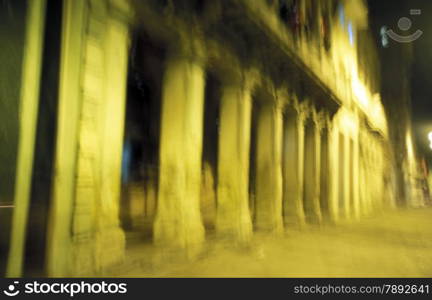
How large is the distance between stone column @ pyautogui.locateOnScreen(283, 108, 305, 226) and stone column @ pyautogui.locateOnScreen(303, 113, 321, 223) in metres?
1.15

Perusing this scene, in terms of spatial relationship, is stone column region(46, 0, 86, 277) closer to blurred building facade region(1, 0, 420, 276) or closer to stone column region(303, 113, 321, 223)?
blurred building facade region(1, 0, 420, 276)

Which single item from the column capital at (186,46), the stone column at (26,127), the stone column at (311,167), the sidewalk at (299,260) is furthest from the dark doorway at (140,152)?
the stone column at (311,167)

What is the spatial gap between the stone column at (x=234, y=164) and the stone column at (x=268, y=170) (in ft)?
4.82

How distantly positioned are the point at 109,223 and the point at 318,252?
3728mm

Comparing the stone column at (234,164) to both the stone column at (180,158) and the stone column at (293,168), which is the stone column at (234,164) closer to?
the stone column at (180,158)

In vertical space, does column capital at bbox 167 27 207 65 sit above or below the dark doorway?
above

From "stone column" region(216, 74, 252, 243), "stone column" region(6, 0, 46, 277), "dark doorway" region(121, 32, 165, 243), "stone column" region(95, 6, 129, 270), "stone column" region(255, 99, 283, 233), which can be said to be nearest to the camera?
"stone column" region(6, 0, 46, 277)

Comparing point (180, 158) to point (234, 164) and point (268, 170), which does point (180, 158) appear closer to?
point (234, 164)

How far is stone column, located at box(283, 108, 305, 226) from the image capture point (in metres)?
11.3

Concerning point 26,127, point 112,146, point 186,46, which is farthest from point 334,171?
point 26,127

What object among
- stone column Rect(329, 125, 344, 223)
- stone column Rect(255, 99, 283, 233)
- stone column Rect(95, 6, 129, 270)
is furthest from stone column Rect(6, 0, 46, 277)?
stone column Rect(329, 125, 344, 223)

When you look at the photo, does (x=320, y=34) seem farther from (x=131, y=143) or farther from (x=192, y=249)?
(x=192, y=249)

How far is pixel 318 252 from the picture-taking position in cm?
713

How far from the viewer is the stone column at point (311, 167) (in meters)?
12.6
